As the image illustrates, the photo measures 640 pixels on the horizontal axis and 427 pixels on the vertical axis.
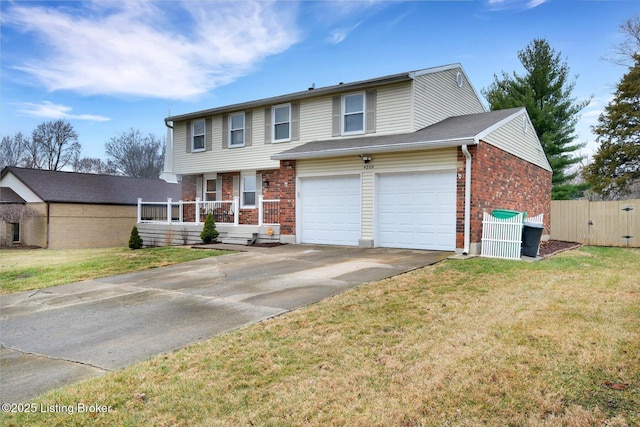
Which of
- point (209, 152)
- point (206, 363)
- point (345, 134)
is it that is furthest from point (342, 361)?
point (209, 152)

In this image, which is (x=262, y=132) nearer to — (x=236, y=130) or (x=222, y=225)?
(x=236, y=130)

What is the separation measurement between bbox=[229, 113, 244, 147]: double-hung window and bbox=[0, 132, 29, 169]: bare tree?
1210 inches

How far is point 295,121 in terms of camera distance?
16.0 metres

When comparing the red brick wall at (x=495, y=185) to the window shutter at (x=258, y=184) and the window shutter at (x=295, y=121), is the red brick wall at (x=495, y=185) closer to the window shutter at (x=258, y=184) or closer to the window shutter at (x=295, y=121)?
the window shutter at (x=295, y=121)

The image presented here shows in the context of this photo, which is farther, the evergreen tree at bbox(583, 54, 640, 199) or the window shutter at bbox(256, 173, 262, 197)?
the evergreen tree at bbox(583, 54, 640, 199)

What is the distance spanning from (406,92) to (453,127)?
75.9 inches

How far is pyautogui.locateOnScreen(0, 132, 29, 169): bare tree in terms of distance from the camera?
3819 centimetres

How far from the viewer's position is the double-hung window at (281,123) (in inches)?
643

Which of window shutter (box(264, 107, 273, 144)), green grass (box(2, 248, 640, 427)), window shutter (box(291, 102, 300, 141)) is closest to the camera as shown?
green grass (box(2, 248, 640, 427))

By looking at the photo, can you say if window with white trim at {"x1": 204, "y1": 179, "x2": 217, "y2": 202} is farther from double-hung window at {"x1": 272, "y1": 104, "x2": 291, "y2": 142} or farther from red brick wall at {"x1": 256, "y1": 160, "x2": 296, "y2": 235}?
red brick wall at {"x1": 256, "y1": 160, "x2": 296, "y2": 235}

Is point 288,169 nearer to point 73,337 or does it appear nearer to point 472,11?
point 472,11

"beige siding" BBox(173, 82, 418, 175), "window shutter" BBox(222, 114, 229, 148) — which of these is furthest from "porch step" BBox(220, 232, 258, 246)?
"window shutter" BBox(222, 114, 229, 148)

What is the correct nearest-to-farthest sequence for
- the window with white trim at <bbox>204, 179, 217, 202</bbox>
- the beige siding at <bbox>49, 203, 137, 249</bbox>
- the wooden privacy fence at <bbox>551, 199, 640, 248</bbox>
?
the wooden privacy fence at <bbox>551, 199, 640, 248</bbox> → the window with white trim at <bbox>204, 179, 217, 202</bbox> → the beige siding at <bbox>49, 203, 137, 249</bbox>

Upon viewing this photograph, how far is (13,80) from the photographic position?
12570 mm
